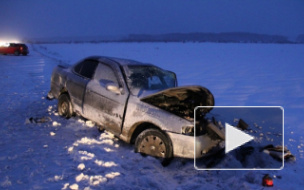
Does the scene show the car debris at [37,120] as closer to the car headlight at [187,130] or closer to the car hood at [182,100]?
the car hood at [182,100]

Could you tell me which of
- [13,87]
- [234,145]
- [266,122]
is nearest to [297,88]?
[266,122]

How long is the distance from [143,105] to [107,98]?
0.99 meters

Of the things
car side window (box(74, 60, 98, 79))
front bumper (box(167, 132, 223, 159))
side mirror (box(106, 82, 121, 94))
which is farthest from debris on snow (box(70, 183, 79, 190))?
car side window (box(74, 60, 98, 79))

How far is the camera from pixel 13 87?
35.8ft

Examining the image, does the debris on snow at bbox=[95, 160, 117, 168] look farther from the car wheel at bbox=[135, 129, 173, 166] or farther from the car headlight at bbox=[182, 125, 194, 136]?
the car headlight at bbox=[182, 125, 194, 136]

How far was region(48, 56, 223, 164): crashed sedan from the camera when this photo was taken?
4.27m

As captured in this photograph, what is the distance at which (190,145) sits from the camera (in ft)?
13.6

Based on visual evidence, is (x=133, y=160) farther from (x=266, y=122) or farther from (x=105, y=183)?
(x=266, y=122)

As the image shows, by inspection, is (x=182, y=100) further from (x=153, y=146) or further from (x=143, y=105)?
(x=153, y=146)

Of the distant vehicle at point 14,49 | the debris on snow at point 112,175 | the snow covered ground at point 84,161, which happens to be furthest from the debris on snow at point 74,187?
the distant vehicle at point 14,49

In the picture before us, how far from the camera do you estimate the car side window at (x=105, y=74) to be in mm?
5449

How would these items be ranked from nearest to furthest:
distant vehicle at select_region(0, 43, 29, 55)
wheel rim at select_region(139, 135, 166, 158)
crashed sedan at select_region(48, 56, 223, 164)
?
1. crashed sedan at select_region(48, 56, 223, 164)
2. wheel rim at select_region(139, 135, 166, 158)
3. distant vehicle at select_region(0, 43, 29, 55)

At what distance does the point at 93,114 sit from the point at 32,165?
1.74 m
